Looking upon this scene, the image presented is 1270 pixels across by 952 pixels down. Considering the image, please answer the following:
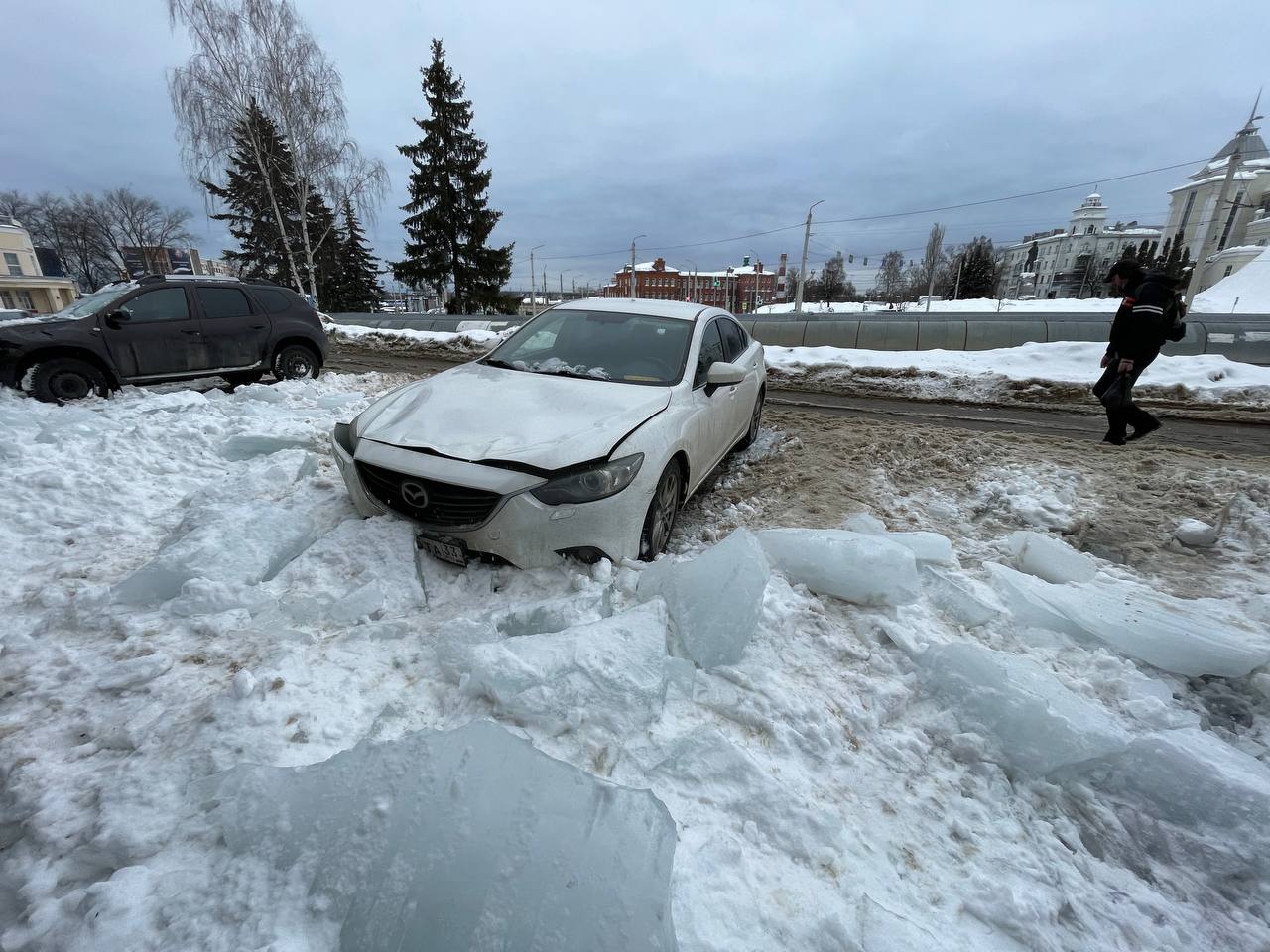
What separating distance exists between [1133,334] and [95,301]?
1127 centimetres

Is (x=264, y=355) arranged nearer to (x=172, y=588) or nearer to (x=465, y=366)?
(x=465, y=366)

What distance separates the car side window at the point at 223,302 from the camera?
275 inches

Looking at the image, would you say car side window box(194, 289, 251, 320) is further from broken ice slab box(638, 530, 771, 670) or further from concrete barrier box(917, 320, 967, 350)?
concrete barrier box(917, 320, 967, 350)

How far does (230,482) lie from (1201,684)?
5.46m

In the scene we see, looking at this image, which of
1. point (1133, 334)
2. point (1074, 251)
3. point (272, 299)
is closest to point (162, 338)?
point (272, 299)

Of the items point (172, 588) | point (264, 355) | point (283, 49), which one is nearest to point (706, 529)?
point (172, 588)

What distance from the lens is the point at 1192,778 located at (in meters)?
1.69

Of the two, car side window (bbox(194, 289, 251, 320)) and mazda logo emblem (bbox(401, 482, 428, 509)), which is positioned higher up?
car side window (bbox(194, 289, 251, 320))

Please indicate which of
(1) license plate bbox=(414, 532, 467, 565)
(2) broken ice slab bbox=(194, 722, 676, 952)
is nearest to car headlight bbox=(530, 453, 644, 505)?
(1) license plate bbox=(414, 532, 467, 565)

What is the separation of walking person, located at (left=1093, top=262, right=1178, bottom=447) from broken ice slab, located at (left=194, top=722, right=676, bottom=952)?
19.7ft

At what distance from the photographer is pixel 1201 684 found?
222cm

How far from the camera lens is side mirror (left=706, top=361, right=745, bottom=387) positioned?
3.57 m

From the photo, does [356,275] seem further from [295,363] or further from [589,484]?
[589,484]

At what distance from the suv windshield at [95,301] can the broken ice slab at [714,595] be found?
7.81 metres
